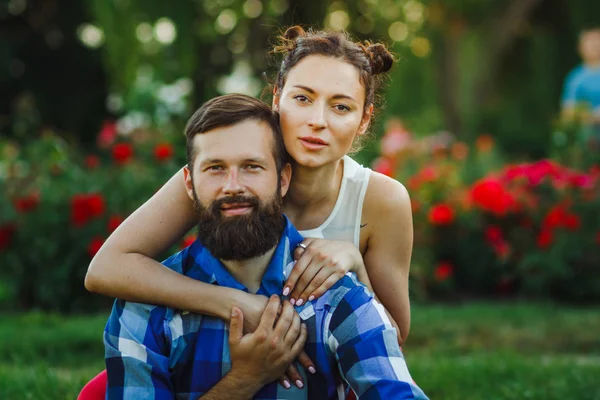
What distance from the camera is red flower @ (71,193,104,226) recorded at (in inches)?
243

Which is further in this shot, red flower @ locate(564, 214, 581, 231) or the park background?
red flower @ locate(564, 214, 581, 231)

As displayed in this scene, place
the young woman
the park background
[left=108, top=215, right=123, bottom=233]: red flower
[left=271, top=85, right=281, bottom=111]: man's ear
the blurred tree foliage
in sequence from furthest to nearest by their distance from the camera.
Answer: the blurred tree foliage < [left=108, top=215, right=123, bottom=233]: red flower < the park background < [left=271, top=85, right=281, bottom=111]: man's ear < the young woman

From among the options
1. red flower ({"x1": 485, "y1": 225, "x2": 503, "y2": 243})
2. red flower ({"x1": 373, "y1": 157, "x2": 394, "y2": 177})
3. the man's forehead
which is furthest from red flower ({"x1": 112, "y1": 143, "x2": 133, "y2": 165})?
the man's forehead

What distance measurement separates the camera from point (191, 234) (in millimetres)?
5586

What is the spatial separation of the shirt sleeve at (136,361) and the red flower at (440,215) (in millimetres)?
4506

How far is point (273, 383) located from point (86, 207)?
4.05m

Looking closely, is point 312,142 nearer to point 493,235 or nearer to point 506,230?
point 493,235

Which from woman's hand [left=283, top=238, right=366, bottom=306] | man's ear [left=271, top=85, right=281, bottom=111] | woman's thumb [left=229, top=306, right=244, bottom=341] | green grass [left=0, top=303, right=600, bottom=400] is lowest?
green grass [left=0, top=303, right=600, bottom=400]

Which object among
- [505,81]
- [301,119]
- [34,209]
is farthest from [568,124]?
[505,81]

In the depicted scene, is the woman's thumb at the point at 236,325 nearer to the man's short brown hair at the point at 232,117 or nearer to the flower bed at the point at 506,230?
the man's short brown hair at the point at 232,117

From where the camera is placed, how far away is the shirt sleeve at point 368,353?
2262mm

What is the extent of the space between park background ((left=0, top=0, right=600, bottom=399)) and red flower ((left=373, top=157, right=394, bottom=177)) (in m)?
0.04

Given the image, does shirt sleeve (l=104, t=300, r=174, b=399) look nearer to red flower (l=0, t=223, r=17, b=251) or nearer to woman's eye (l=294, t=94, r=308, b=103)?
woman's eye (l=294, t=94, r=308, b=103)

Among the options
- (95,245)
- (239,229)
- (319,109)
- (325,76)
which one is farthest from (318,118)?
(95,245)
